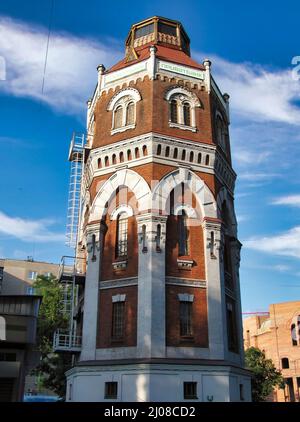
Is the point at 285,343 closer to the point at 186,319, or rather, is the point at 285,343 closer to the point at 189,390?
the point at 186,319

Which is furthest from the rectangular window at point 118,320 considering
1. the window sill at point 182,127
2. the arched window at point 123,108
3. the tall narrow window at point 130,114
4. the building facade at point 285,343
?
the building facade at point 285,343

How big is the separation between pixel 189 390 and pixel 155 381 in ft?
6.59

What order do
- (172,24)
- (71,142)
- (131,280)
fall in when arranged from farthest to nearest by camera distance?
(172,24) < (71,142) < (131,280)

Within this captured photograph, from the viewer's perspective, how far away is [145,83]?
96.1 ft

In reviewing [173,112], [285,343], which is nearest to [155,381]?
[173,112]

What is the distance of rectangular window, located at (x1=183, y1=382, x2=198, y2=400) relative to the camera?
74.0 feet

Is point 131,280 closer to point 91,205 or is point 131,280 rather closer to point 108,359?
point 108,359

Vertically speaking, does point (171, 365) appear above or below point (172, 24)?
below

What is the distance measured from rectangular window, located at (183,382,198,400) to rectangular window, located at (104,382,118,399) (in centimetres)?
357

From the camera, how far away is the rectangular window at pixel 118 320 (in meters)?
24.6
